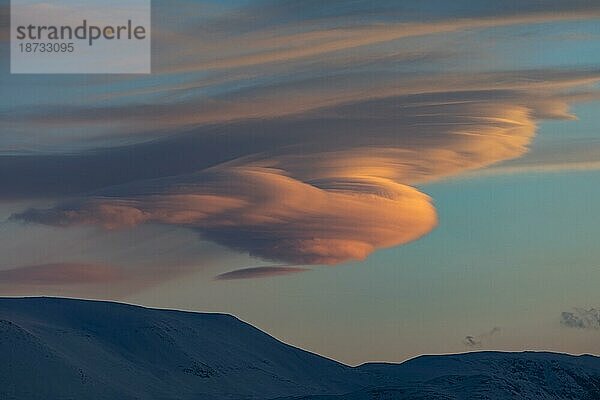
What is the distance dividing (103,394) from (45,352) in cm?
1438

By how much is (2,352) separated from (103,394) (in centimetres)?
2010

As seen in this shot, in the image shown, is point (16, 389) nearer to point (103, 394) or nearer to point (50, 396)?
point (50, 396)

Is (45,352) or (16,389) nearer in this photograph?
(16,389)

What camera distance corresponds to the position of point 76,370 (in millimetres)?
194000

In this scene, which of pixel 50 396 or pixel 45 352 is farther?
pixel 45 352

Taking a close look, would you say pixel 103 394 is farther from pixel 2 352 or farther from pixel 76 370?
pixel 2 352

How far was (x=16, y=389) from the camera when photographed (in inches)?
7032

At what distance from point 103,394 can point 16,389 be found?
697 inches

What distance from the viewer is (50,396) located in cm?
18075

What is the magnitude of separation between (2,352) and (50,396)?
509 inches

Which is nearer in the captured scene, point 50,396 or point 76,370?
point 50,396

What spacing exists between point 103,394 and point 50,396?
39.9 ft

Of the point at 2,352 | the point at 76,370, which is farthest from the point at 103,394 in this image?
the point at 2,352

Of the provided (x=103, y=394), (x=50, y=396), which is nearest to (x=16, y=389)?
(x=50, y=396)
